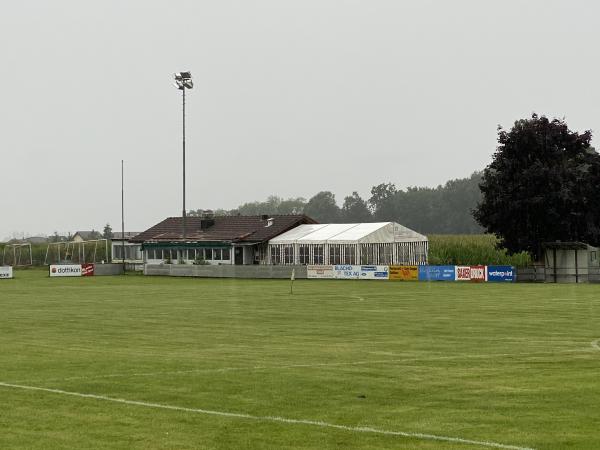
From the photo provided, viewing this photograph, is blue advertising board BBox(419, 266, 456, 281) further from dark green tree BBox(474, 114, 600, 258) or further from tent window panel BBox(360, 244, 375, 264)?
tent window panel BBox(360, 244, 375, 264)

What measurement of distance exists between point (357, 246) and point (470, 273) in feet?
45.5

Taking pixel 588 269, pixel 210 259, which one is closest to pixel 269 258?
pixel 210 259

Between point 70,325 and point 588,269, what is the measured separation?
→ 48.8 metres

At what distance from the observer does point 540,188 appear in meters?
74.6

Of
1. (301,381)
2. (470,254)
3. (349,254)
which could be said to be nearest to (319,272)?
(349,254)

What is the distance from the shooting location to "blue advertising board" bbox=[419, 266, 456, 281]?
249 feet

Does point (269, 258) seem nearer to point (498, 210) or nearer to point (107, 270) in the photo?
point (107, 270)

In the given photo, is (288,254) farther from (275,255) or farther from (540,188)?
(540,188)

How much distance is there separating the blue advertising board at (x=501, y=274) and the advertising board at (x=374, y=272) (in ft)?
30.8

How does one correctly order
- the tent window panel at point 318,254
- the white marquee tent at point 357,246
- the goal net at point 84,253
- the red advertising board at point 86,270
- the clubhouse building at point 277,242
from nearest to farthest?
the white marquee tent at point 357,246, the clubhouse building at point 277,242, the tent window panel at point 318,254, the red advertising board at point 86,270, the goal net at point 84,253

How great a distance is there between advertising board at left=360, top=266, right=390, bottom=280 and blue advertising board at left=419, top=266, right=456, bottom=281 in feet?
11.2

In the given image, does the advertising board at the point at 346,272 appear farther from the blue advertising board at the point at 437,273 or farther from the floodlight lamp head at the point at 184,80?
the floodlight lamp head at the point at 184,80

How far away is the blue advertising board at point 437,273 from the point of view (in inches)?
2990

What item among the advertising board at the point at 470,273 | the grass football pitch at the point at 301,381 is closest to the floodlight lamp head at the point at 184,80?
the advertising board at the point at 470,273
